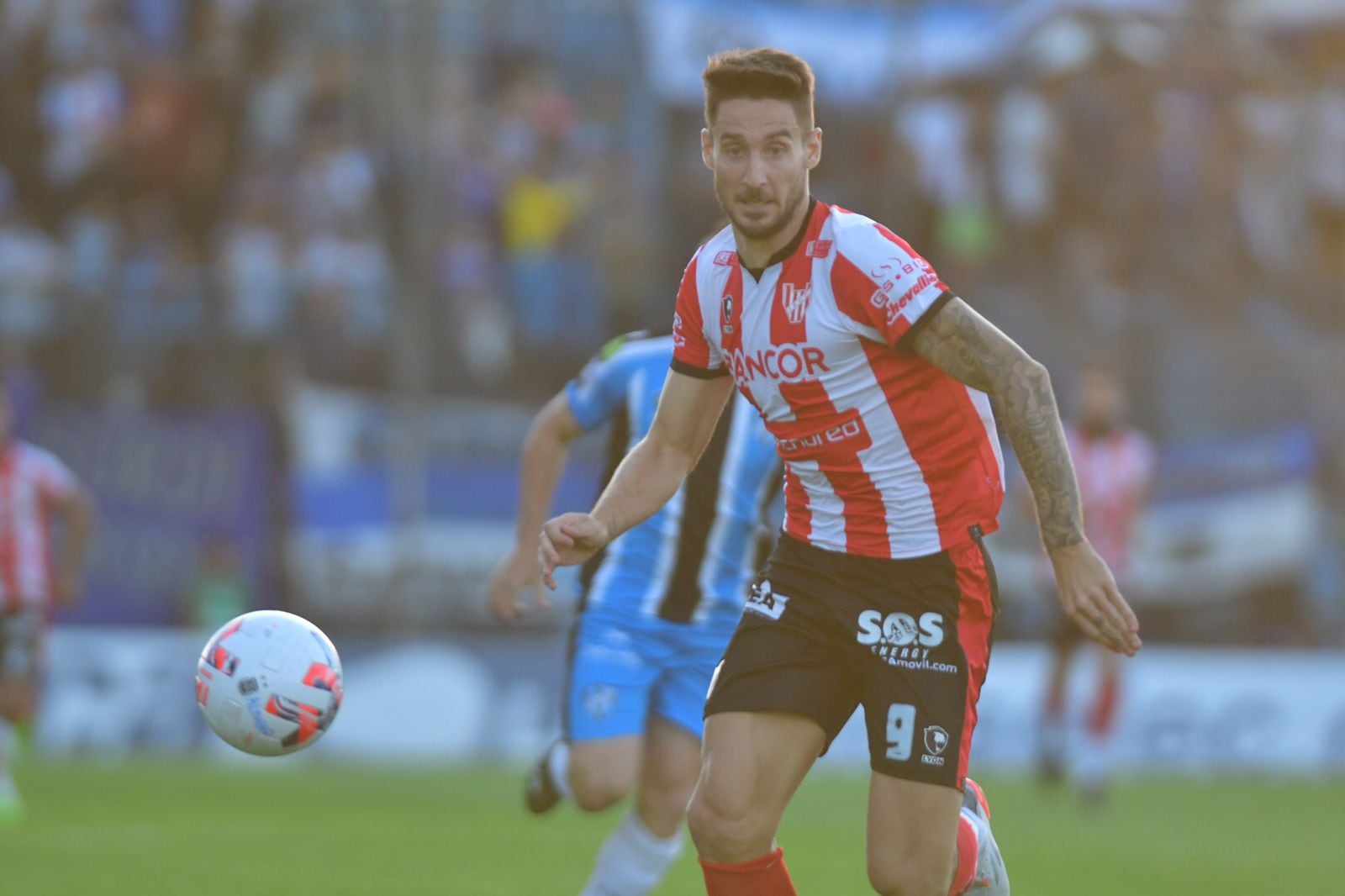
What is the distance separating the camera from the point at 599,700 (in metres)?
6.70

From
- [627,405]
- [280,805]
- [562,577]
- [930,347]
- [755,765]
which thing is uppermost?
[930,347]

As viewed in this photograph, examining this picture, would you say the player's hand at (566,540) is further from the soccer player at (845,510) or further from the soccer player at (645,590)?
the soccer player at (645,590)

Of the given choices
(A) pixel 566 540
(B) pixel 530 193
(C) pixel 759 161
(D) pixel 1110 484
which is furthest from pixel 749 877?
(B) pixel 530 193

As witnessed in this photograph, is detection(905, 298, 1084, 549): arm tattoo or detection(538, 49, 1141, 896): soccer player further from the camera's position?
detection(538, 49, 1141, 896): soccer player

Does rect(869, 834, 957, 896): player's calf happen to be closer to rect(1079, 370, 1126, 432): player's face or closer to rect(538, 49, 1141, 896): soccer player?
rect(538, 49, 1141, 896): soccer player

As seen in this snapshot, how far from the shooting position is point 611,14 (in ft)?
61.4

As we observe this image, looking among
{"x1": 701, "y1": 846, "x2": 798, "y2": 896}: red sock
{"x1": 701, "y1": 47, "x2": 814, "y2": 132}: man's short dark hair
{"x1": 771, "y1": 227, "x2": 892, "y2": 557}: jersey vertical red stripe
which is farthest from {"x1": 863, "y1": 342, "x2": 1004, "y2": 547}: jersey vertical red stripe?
{"x1": 701, "y1": 846, "x2": 798, "y2": 896}: red sock

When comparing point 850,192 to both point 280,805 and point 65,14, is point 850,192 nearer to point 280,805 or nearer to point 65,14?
point 65,14

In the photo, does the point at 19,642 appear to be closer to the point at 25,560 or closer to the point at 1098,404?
the point at 25,560

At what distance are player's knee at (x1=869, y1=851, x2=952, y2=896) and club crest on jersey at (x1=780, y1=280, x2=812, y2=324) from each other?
1.36 meters

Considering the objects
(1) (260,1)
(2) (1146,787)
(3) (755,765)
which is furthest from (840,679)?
(1) (260,1)

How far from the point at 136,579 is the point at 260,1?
18.5 ft

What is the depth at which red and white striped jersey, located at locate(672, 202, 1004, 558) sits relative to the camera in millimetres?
5035

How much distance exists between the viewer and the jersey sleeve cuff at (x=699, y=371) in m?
5.44
